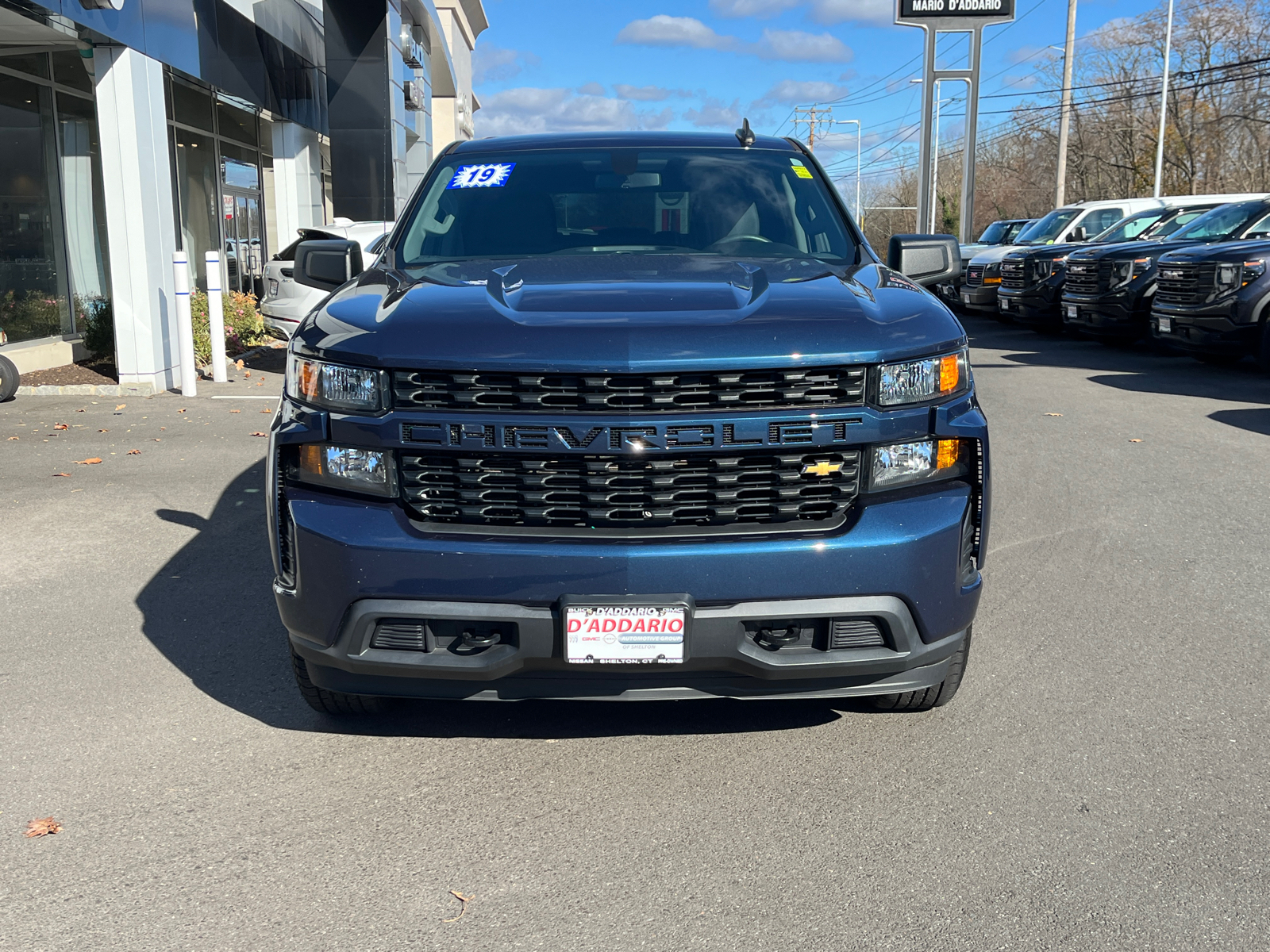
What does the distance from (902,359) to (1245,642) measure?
7.80ft

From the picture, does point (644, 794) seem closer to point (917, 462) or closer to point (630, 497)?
point (630, 497)

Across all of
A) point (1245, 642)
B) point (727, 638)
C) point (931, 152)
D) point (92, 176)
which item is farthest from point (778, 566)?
point (931, 152)

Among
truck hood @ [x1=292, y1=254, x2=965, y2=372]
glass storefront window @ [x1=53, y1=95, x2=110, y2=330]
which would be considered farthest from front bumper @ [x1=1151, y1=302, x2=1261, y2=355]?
glass storefront window @ [x1=53, y1=95, x2=110, y2=330]

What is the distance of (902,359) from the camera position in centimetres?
326

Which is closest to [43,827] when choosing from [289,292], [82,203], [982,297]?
[289,292]

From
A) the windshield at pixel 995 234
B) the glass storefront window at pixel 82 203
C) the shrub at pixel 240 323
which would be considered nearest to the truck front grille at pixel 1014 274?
the windshield at pixel 995 234

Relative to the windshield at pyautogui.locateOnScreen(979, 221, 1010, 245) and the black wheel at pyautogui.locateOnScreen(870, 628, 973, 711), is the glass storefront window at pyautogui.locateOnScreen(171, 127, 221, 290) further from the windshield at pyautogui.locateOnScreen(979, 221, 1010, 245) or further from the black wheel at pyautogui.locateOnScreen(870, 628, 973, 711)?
the black wheel at pyautogui.locateOnScreen(870, 628, 973, 711)

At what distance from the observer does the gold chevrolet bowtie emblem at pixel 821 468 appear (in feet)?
10.5

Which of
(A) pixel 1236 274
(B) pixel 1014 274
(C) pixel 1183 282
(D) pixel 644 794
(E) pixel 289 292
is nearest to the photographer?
(D) pixel 644 794

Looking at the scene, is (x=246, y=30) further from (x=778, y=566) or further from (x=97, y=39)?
(x=778, y=566)

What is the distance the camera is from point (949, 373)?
338 centimetres

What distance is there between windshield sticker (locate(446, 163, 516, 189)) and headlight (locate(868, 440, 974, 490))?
221 cm

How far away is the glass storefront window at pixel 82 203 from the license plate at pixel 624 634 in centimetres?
1327

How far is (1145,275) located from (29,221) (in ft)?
43.8
